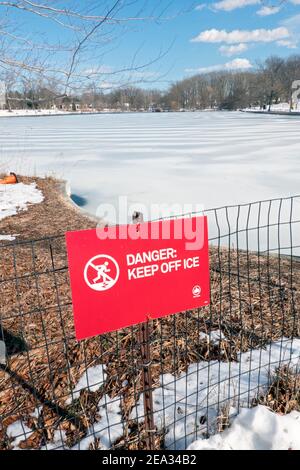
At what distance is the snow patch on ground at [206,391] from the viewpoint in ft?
6.86

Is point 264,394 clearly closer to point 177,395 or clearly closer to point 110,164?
point 177,395

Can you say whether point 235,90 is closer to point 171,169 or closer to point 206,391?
point 171,169

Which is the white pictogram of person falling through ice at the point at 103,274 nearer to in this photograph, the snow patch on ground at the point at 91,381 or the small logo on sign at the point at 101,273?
the small logo on sign at the point at 101,273

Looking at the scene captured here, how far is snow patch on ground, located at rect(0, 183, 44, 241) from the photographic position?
7.04m

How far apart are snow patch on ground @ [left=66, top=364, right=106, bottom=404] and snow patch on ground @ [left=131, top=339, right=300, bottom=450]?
317 mm

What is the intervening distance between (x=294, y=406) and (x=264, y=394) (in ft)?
0.60

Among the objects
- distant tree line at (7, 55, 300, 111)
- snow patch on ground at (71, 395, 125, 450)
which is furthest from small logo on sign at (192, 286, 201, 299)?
distant tree line at (7, 55, 300, 111)

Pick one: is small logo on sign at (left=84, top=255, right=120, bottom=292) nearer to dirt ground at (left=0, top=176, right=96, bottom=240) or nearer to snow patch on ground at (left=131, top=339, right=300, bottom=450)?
snow patch on ground at (left=131, top=339, right=300, bottom=450)

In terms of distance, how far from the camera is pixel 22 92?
4.03 m

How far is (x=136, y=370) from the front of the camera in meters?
2.44

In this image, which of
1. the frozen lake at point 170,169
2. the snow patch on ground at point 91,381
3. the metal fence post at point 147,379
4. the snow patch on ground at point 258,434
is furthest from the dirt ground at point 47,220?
the snow patch on ground at point 258,434

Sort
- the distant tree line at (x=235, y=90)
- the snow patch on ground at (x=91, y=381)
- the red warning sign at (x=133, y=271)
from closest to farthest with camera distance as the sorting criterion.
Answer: the red warning sign at (x=133, y=271) < the snow patch on ground at (x=91, y=381) < the distant tree line at (x=235, y=90)

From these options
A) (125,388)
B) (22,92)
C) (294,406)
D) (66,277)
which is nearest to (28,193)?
(22,92)

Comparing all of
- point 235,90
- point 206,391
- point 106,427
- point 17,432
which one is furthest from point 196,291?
point 235,90
